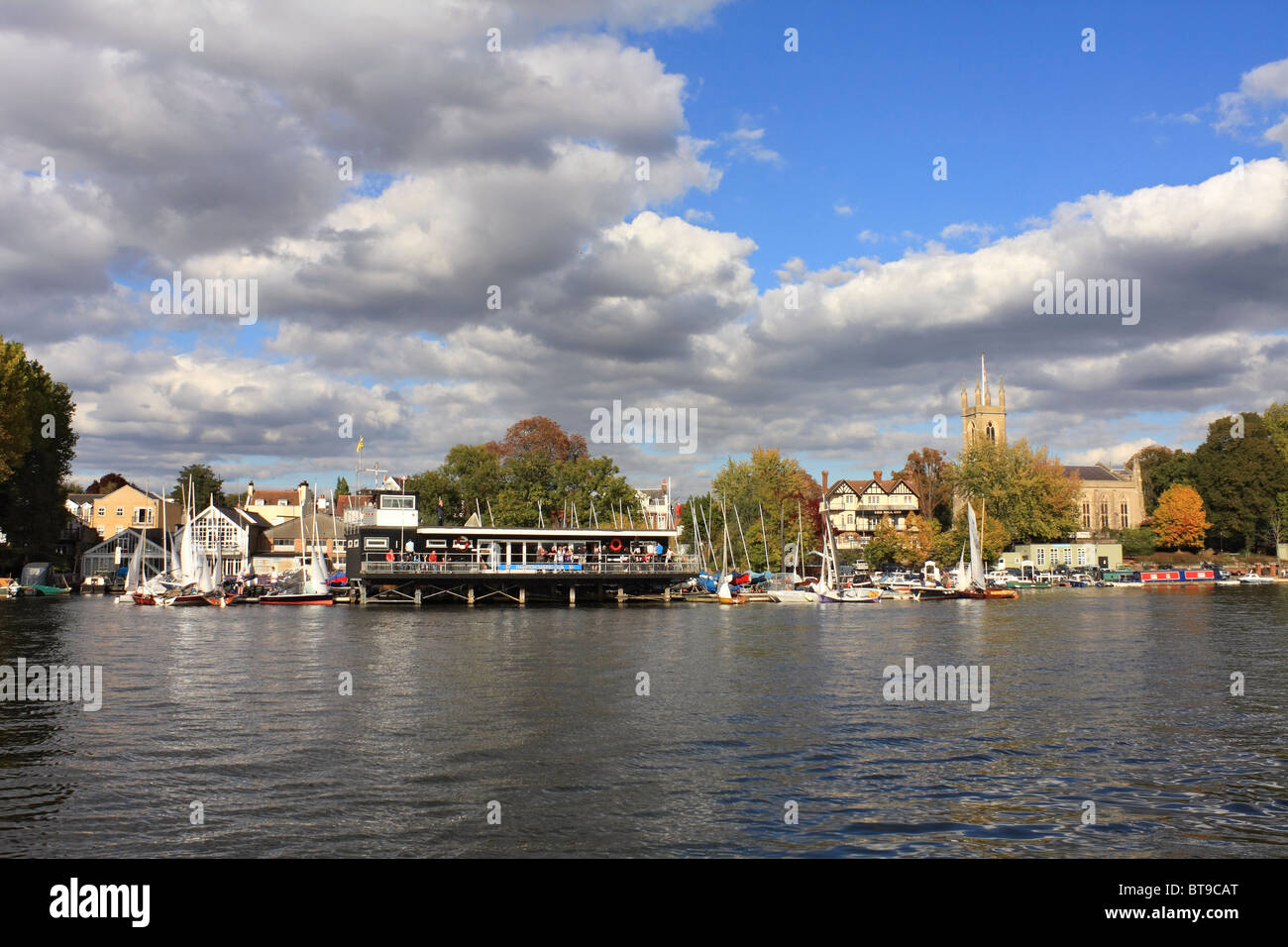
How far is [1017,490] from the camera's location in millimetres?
126562

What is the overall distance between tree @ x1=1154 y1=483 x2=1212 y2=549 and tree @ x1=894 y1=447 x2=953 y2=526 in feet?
100

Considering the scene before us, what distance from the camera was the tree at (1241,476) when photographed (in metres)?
128

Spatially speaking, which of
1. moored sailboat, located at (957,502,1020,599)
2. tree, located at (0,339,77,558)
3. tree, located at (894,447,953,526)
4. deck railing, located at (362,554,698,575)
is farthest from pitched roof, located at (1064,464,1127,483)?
tree, located at (0,339,77,558)

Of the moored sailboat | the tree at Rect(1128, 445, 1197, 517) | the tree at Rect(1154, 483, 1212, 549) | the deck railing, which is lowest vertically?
the moored sailboat

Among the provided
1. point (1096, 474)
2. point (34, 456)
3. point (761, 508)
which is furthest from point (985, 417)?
point (34, 456)

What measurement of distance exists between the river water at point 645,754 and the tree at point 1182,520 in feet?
331

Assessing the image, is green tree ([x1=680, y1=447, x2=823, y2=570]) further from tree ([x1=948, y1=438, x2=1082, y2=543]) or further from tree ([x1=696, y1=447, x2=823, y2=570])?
tree ([x1=948, y1=438, x2=1082, y2=543])

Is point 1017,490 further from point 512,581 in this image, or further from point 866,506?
point 512,581

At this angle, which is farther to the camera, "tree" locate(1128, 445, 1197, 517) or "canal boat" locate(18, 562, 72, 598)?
"tree" locate(1128, 445, 1197, 517)

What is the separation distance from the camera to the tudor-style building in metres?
153

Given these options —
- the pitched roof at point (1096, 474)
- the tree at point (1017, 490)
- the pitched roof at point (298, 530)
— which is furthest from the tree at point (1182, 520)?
the pitched roof at point (298, 530)

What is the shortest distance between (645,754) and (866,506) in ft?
466

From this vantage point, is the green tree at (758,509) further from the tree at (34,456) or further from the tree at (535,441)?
the tree at (34,456)
